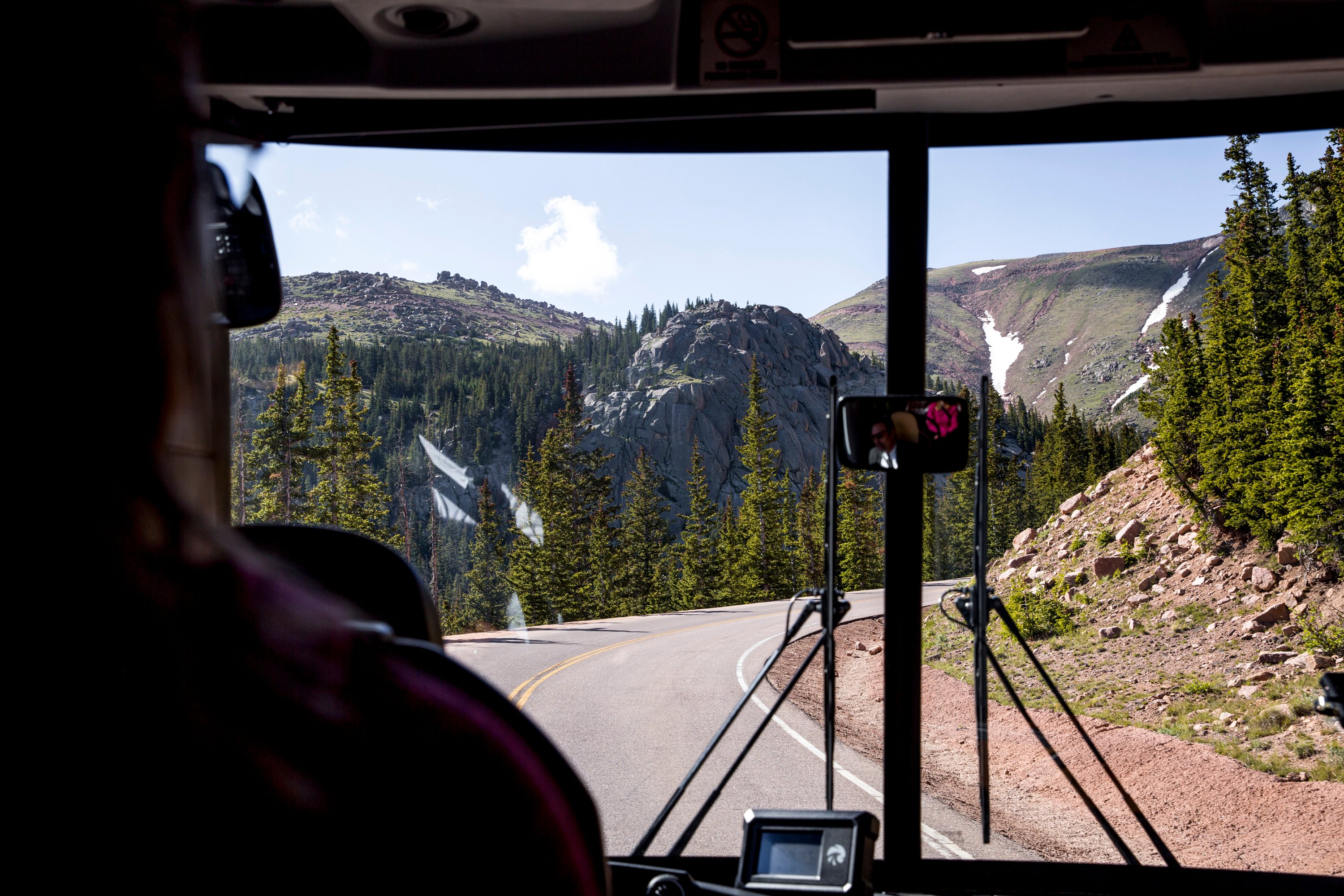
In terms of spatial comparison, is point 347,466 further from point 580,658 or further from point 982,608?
point 982,608

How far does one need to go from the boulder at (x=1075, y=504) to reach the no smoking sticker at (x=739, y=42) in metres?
1.65

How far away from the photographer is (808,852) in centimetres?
200

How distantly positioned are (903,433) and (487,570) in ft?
4.47

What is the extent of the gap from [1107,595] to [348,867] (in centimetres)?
311

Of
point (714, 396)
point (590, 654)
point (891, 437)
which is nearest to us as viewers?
point (891, 437)

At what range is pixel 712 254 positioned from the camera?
116 inches

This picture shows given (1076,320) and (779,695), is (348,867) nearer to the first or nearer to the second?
(779,695)

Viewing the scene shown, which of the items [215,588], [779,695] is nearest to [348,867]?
[215,588]

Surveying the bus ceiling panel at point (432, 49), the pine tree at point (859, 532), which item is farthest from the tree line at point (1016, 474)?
the bus ceiling panel at point (432, 49)

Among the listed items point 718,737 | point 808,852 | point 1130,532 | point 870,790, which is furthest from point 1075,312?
point 808,852

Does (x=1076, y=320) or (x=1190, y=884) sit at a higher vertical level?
(x=1076, y=320)

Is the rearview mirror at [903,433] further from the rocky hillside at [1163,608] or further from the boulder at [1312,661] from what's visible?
the boulder at [1312,661]

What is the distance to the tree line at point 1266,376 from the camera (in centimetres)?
294

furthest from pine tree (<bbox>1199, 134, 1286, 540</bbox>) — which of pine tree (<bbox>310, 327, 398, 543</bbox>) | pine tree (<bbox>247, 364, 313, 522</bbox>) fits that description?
pine tree (<bbox>247, 364, 313, 522</bbox>)
